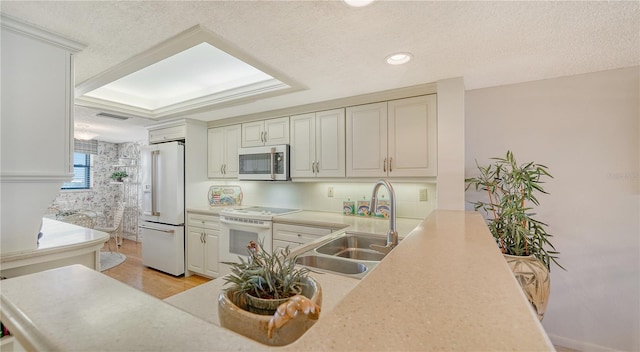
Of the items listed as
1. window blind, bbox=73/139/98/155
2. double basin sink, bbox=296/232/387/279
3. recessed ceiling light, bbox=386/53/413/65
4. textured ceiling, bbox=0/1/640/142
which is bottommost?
double basin sink, bbox=296/232/387/279

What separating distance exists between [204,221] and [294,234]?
4.81 feet

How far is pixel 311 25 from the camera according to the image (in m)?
1.42

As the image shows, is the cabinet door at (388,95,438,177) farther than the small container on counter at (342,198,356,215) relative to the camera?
No

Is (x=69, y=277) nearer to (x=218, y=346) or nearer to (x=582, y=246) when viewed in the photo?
(x=218, y=346)

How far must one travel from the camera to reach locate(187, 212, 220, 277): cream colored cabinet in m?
3.30

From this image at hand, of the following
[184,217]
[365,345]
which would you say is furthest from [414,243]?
[184,217]

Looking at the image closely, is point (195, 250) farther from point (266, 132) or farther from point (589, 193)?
point (589, 193)

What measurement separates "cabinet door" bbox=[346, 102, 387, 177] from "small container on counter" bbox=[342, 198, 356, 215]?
0.43m

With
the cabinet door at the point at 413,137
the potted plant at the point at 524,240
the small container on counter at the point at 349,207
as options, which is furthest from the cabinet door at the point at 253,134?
the potted plant at the point at 524,240

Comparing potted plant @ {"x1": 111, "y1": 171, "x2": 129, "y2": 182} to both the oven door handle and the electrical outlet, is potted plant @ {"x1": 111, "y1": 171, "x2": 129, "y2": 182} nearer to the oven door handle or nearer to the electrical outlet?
the oven door handle

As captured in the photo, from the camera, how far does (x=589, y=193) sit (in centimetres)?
209

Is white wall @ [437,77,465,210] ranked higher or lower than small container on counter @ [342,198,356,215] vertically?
higher

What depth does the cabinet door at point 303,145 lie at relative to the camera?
293 cm

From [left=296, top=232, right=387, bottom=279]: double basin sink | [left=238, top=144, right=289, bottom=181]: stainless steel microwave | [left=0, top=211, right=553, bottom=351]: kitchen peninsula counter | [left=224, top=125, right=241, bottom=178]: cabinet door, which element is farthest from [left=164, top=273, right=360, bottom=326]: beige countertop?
[left=224, top=125, right=241, bottom=178]: cabinet door
